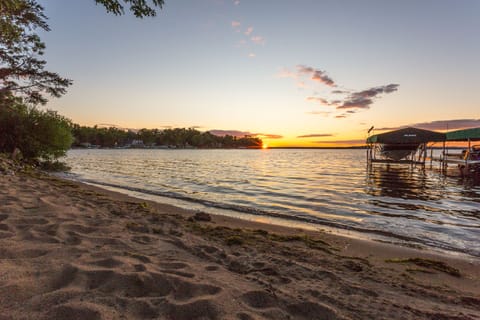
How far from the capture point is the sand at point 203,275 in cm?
259

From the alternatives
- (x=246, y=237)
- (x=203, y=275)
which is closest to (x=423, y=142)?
(x=246, y=237)

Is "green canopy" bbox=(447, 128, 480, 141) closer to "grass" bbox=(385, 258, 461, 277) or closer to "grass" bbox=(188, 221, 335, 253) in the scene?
"grass" bbox=(385, 258, 461, 277)

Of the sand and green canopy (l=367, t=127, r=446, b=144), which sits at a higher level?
green canopy (l=367, t=127, r=446, b=144)

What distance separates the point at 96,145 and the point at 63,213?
691 feet

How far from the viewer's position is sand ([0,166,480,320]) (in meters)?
2.59

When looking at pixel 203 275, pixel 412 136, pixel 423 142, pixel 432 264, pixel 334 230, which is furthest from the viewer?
pixel 423 142

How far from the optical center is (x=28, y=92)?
66.8ft

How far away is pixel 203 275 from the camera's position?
344cm

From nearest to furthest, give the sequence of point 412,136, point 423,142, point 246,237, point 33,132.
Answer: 1. point 246,237
2. point 33,132
3. point 412,136
4. point 423,142

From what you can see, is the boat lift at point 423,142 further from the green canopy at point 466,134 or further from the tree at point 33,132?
the tree at point 33,132

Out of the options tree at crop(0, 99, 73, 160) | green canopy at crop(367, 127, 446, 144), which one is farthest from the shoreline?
green canopy at crop(367, 127, 446, 144)

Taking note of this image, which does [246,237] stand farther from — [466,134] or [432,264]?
[466,134]

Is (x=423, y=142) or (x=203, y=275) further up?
(x=423, y=142)

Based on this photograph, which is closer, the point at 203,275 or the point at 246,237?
the point at 203,275
